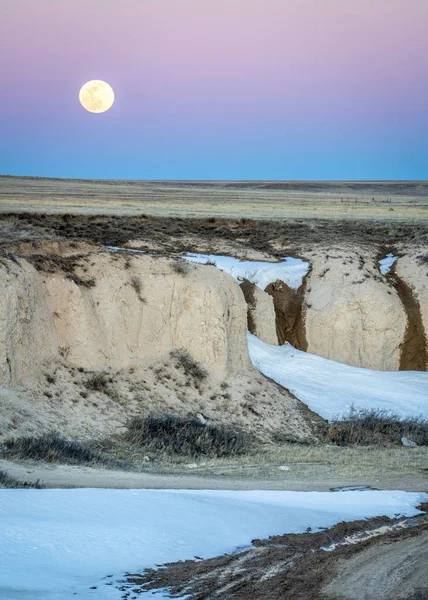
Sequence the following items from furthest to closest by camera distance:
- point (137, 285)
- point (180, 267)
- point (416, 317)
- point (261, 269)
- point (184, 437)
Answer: point (261, 269) → point (416, 317) → point (180, 267) → point (137, 285) → point (184, 437)

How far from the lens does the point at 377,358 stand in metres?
30.2

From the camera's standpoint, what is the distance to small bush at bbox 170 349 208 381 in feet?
78.5

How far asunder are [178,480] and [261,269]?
673 inches

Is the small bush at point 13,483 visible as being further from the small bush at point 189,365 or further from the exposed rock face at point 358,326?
the exposed rock face at point 358,326

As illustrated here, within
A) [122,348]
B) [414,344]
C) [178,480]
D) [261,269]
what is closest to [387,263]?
[414,344]

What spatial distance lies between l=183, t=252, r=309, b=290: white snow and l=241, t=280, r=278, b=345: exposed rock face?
101 cm

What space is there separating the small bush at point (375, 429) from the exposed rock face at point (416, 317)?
17.8 feet

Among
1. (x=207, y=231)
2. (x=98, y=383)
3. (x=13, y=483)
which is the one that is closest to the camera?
(x=13, y=483)

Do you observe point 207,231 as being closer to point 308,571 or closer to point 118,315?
point 118,315

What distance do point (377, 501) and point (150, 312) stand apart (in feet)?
38.0

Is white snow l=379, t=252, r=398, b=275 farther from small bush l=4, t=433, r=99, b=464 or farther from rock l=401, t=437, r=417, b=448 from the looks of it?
small bush l=4, t=433, r=99, b=464

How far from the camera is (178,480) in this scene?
1588 cm

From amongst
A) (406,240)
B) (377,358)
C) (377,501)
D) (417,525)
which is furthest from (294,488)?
(406,240)

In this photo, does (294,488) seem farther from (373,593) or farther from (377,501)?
(373,593)
